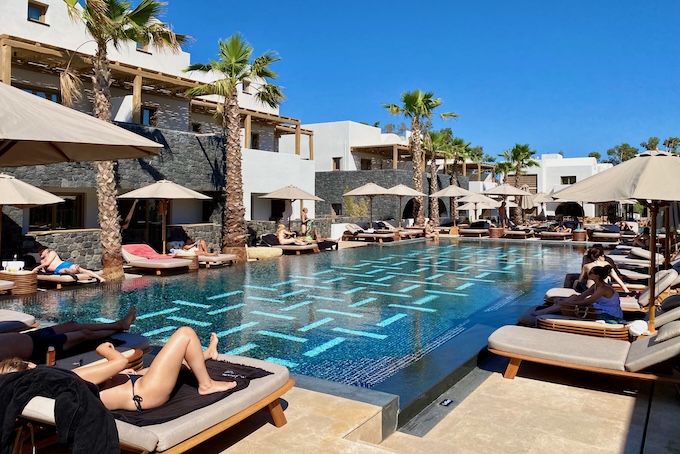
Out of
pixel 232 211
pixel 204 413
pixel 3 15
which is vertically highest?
pixel 3 15

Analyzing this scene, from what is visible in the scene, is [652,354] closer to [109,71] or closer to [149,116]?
[109,71]

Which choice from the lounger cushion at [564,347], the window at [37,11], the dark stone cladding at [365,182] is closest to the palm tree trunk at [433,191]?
the dark stone cladding at [365,182]

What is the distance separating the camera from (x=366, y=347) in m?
6.32

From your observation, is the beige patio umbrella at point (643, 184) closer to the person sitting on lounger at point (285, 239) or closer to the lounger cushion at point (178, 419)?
the lounger cushion at point (178, 419)

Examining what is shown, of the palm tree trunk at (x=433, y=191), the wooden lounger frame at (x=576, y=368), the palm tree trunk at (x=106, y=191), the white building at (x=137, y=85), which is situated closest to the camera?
the wooden lounger frame at (x=576, y=368)

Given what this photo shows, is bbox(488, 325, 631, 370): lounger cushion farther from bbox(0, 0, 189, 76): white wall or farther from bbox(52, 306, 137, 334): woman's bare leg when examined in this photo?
bbox(0, 0, 189, 76): white wall

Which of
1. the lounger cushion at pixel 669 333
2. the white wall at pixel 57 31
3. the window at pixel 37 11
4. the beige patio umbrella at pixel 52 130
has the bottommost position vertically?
the lounger cushion at pixel 669 333

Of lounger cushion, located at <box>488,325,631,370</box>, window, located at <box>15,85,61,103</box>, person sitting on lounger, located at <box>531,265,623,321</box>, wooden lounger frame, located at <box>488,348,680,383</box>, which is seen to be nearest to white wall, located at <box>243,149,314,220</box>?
window, located at <box>15,85,61,103</box>

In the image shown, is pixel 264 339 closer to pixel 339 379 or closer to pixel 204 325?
pixel 204 325

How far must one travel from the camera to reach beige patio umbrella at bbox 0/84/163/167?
3248 mm

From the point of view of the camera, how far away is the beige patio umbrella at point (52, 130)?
3.25 metres

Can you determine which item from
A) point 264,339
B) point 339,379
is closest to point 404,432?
point 339,379

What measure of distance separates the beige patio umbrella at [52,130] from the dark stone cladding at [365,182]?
26.7m

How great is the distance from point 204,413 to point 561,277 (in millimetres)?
11026
